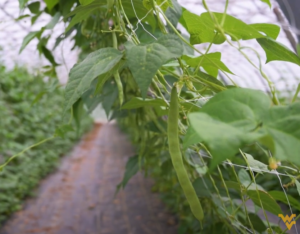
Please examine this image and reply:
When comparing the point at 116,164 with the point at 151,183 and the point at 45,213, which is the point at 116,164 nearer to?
the point at 151,183

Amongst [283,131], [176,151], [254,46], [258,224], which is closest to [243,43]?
[254,46]

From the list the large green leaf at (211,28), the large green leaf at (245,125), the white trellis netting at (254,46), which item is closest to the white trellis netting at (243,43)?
the white trellis netting at (254,46)

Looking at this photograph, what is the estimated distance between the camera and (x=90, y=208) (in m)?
3.36

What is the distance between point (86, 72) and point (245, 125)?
0.28 meters

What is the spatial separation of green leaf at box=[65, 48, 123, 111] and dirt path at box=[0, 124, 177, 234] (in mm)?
2032

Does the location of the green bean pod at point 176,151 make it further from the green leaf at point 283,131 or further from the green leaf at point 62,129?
the green leaf at point 62,129

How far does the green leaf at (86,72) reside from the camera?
1.56 feet

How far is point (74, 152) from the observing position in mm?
6602

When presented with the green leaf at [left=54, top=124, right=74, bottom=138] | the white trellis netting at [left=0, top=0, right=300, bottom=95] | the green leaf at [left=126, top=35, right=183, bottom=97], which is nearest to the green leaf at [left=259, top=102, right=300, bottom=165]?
the green leaf at [left=126, top=35, right=183, bottom=97]

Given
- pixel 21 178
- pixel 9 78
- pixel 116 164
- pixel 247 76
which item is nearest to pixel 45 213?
A: pixel 21 178

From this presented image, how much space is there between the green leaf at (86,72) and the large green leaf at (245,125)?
7.2 inches

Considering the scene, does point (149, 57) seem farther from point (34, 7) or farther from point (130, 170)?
point (34, 7)

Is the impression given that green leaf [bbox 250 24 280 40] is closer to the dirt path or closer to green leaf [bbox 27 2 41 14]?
green leaf [bbox 27 2 41 14]

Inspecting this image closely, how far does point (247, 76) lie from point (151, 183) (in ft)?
8.22
